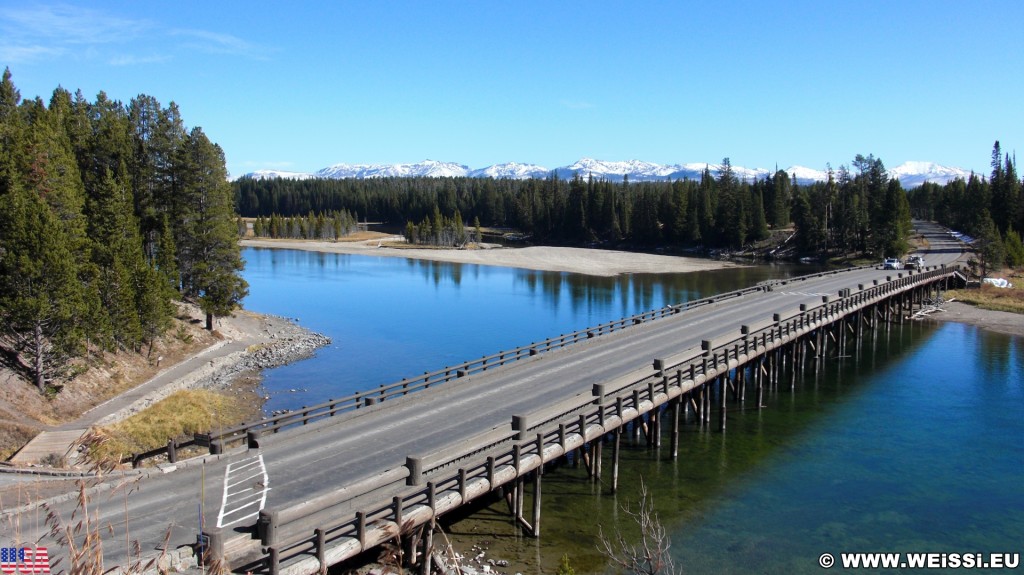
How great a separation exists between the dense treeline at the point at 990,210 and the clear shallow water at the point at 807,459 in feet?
96.5

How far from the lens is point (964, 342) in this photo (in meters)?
56.8

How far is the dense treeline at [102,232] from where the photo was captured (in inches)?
1361

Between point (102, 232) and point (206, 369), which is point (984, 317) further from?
point (102, 232)

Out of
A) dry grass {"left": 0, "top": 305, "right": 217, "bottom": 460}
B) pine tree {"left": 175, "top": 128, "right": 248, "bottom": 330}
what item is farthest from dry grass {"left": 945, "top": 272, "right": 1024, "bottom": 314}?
dry grass {"left": 0, "top": 305, "right": 217, "bottom": 460}

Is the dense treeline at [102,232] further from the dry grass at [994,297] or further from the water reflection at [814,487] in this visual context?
the dry grass at [994,297]

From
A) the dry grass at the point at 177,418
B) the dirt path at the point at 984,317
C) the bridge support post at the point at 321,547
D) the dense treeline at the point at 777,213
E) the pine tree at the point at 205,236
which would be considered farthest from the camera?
the dense treeline at the point at 777,213

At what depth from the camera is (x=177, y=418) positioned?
35438mm

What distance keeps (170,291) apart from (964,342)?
192ft

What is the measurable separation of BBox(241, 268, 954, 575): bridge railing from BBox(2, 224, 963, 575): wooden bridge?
0.04 meters

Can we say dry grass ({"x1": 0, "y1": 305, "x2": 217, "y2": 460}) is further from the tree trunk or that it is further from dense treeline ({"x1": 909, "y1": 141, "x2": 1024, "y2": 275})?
dense treeline ({"x1": 909, "y1": 141, "x2": 1024, "y2": 275})

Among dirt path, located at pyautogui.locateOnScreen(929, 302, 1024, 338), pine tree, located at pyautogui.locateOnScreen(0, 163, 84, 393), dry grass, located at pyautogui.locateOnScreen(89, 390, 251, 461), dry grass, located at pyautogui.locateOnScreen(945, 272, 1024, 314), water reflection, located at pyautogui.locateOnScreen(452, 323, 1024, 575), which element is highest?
pine tree, located at pyautogui.locateOnScreen(0, 163, 84, 393)

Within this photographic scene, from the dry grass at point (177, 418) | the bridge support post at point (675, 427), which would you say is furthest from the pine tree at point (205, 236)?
the bridge support post at point (675, 427)

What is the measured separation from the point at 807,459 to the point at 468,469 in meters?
17.6

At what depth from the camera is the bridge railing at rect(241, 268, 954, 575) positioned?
15750mm
